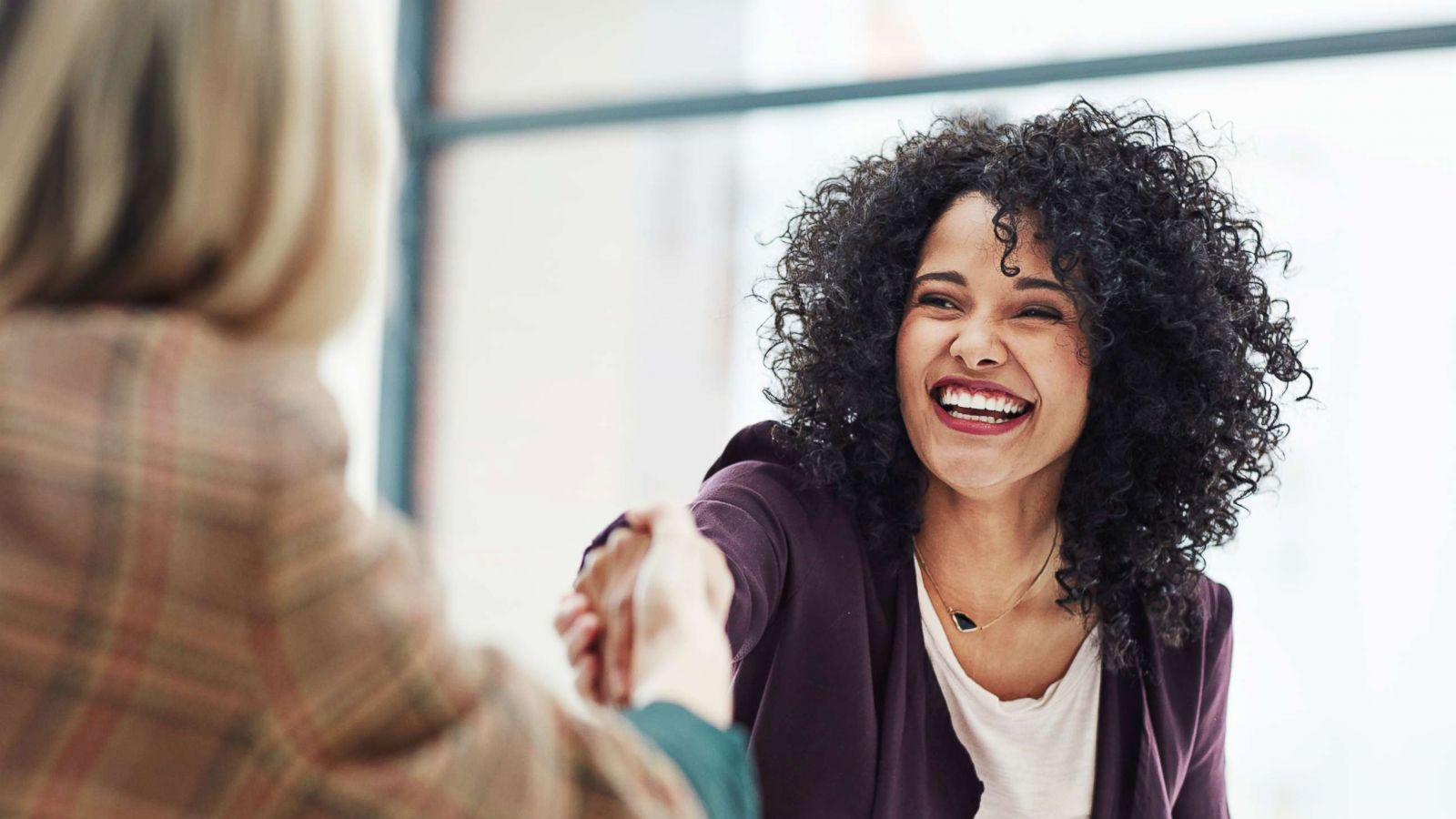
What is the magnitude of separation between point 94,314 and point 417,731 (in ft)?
1.06

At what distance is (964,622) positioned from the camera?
166 centimetres

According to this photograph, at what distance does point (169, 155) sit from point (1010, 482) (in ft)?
3.71

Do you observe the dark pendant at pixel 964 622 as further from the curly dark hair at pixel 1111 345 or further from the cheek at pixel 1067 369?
the cheek at pixel 1067 369

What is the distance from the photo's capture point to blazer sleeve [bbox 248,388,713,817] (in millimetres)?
772

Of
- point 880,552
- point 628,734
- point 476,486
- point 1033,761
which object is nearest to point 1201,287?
point 880,552

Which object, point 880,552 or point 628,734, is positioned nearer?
point 628,734

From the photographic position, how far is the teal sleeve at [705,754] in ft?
3.03

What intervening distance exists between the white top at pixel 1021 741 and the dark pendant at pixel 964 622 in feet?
0.12

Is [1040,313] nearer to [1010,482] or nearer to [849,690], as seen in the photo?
[1010,482]

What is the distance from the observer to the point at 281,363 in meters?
0.83

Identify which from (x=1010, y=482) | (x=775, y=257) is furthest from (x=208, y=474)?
(x=775, y=257)

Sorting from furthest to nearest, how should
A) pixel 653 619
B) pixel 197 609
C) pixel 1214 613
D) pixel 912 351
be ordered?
pixel 1214 613
pixel 912 351
pixel 653 619
pixel 197 609

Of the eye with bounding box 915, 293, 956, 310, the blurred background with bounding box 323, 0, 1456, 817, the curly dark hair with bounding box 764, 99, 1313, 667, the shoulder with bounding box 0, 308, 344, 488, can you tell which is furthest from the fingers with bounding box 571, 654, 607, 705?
the blurred background with bounding box 323, 0, 1456, 817

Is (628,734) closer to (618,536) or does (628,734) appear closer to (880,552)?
(618,536)
